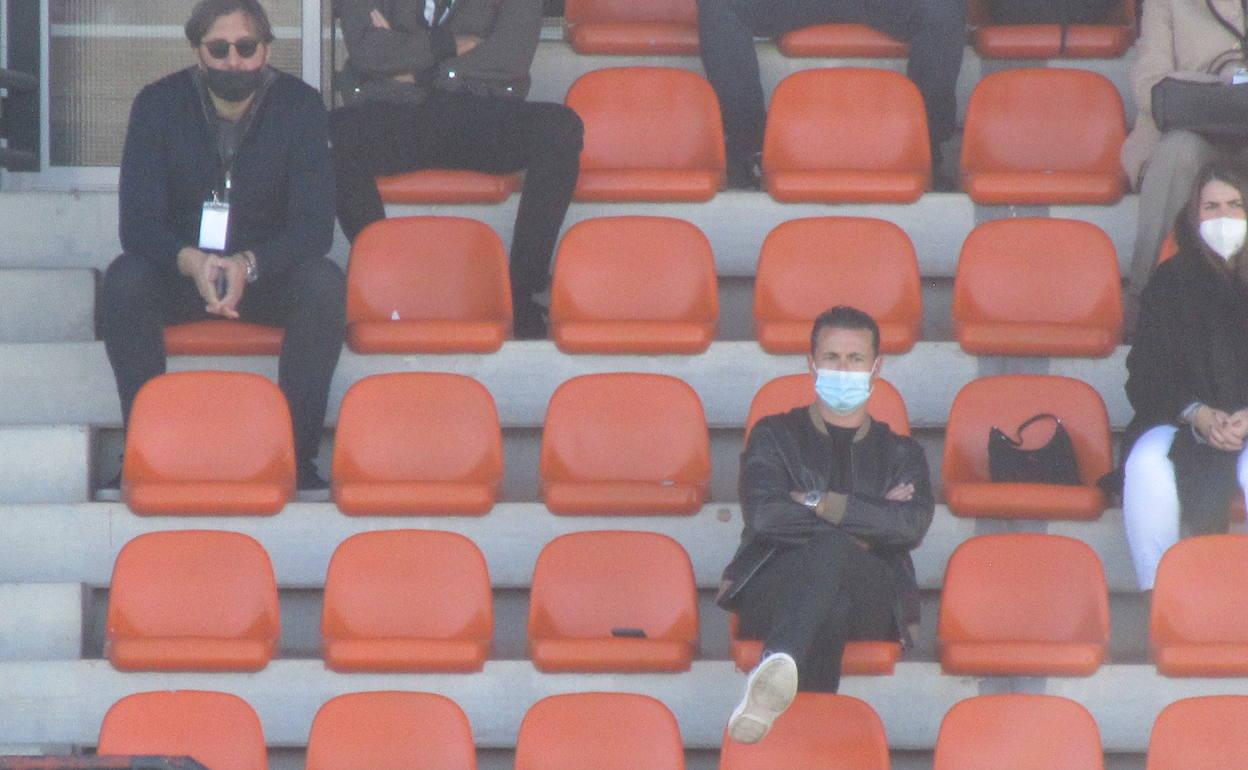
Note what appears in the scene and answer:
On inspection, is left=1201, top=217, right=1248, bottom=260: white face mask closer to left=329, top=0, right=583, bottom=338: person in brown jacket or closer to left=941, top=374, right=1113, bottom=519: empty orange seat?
left=941, top=374, right=1113, bottom=519: empty orange seat

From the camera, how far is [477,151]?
18.6ft

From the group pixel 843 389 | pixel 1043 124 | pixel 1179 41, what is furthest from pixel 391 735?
pixel 1179 41

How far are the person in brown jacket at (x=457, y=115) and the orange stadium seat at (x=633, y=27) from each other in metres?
0.41

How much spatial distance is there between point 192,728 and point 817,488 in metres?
1.34

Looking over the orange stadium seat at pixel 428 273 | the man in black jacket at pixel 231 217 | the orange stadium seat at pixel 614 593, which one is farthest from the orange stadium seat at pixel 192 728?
the orange stadium seat at pixel 428 273

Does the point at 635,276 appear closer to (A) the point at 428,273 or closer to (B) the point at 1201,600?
(A) the point at 428,273

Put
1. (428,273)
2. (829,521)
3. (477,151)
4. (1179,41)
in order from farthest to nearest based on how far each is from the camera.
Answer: (1179,41) < (477,151) < (428,273) < (829,521)

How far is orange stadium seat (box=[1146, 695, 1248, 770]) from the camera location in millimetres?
3963

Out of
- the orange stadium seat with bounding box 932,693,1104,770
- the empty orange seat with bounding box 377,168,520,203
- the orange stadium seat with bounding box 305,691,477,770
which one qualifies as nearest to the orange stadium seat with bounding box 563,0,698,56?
the empty orange seat with bounding box 377,168,520,203

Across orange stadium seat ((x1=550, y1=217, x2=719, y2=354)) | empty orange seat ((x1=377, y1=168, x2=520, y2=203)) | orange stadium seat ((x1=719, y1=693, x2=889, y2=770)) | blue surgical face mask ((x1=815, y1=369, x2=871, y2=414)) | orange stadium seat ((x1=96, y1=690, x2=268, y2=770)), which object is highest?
empty orange seat ((x1=377, y1=168, x2=520, y2=203))

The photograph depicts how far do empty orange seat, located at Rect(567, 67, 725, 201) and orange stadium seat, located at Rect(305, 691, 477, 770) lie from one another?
2.21 meters

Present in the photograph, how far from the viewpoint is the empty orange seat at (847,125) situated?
5.85 metres

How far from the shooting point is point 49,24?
6.49 m

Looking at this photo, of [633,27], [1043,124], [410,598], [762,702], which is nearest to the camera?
[762,702]
